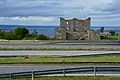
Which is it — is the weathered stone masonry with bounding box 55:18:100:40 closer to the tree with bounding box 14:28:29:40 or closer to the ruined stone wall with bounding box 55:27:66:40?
the ruined stone wall with bounding box 55:27:66:40

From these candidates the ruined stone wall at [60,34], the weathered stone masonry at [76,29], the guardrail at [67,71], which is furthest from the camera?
the weathered stone masonry at [76,29]

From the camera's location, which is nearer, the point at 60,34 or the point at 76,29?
the point at 60,34

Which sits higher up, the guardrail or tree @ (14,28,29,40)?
the guardrail

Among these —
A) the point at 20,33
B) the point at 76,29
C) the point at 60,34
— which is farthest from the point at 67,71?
the point at 76,29

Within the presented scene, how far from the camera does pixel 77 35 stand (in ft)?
334

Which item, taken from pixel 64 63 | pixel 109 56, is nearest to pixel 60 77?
pixel 64 63

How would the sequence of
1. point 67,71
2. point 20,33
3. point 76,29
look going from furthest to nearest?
point 76,29 < point 20,33 < point 67,71

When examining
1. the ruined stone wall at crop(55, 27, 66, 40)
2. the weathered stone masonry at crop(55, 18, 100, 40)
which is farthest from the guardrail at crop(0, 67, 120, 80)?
the weathered stone masonry at crop(55, 18, 100, 40)

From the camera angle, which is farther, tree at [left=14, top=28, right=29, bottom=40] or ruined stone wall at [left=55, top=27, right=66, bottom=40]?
ruined stone wall at [left=55, top=27, right=66, bottom=40]

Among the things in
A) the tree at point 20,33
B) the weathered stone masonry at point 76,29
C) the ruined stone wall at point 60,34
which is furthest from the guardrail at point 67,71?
the weathered stone masonry at point 76,29

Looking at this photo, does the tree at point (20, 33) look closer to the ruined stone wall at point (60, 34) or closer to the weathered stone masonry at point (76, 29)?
the ruined stone wall at point (60, 34)

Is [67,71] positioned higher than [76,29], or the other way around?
[67,71]

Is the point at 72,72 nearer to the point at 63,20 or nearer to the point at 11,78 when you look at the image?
the point at 11,78

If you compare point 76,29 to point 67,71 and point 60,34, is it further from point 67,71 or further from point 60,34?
point 67,71
